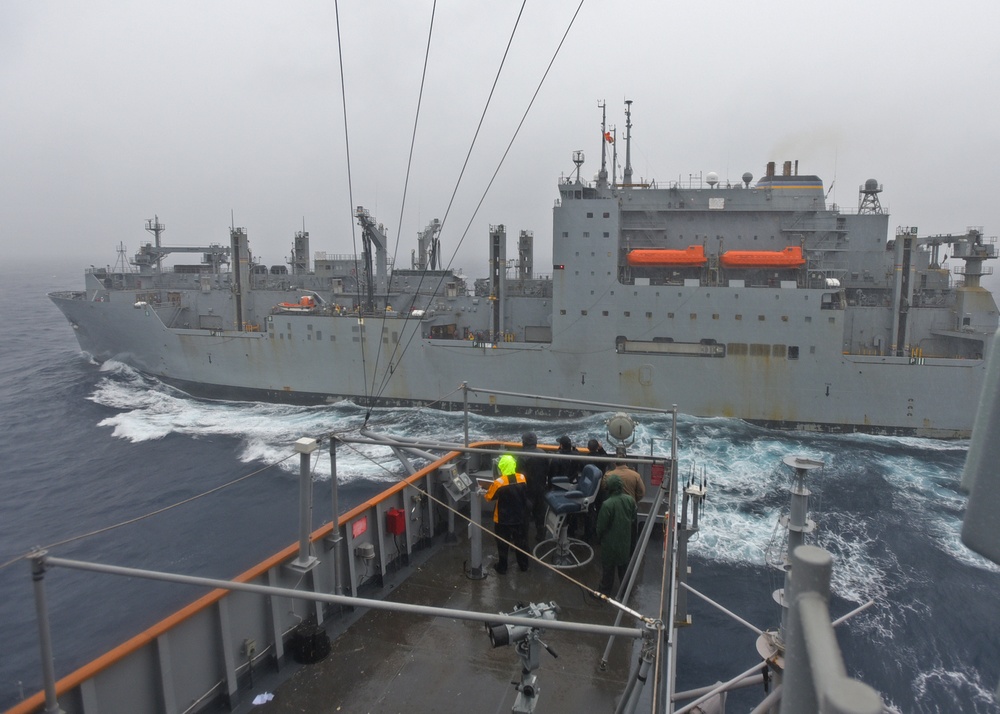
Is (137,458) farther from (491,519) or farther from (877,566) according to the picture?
(877,566)

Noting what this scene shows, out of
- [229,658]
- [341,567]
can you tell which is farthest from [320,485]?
[229,658]

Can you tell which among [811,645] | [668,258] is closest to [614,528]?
[811,645]

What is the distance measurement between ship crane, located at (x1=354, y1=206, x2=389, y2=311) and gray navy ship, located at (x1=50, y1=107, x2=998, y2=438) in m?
0.19

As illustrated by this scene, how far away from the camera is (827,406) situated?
17.5m

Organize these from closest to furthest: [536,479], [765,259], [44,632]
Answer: [44,632], [536,479], [765,259]

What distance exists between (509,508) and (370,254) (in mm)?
19516

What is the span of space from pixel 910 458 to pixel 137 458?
1990cm

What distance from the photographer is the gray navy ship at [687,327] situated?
17328 mm

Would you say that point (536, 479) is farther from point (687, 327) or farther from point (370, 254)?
point (370, 254)

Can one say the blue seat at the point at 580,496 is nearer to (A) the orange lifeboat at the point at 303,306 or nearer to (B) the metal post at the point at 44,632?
(B) the metal post at the point at 44,632

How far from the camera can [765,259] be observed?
17.9 meters

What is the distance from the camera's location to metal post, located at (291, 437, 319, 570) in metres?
3.79

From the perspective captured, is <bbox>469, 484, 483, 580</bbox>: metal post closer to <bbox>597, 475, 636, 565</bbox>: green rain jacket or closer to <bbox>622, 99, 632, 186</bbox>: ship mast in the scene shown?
<bbox>597, 475, 636, 565</bbox>: green rain jacket

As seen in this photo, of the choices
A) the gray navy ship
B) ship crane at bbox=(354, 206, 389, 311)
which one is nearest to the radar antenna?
the gray navy ship
